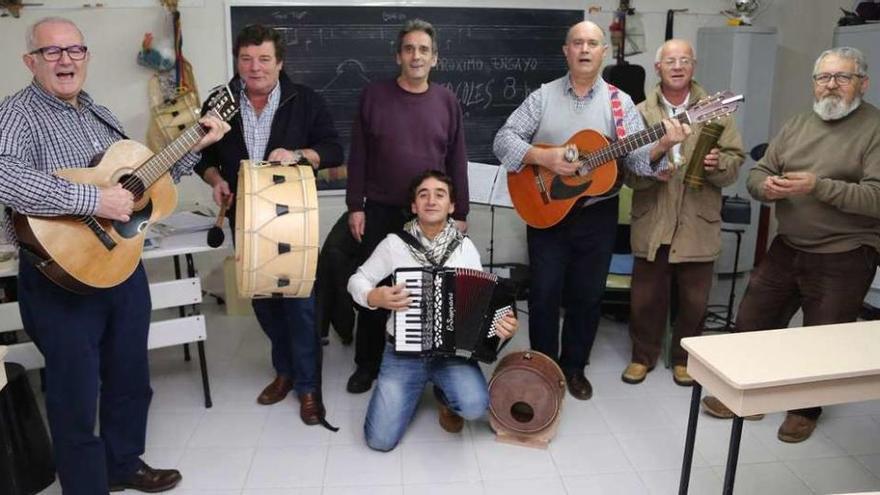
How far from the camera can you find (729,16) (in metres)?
4.65

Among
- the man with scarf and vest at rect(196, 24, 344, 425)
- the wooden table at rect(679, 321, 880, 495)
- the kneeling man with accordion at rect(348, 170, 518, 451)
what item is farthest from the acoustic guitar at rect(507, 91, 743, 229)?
the wooden table at rect(679, 321, 880, 495)

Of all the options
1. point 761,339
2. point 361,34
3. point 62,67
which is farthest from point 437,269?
point 361,34

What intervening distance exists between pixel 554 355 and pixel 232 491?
1499 mm

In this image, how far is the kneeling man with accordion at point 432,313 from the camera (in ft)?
8.34

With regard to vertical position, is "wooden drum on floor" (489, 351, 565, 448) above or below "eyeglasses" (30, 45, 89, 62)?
below

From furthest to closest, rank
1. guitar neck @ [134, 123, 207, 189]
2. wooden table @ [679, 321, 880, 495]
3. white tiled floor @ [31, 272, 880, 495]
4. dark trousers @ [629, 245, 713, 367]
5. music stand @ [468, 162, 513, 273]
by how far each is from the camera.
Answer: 1. music stand @ [468, 162, 513, 273]
2. dark trousers @ [629, 245, 713, 367]
3. white tiled floor @ [31, 272, 880, 495]
4. guitar neck @ [134, 123, 207, 189]
5. wooden table @ [679, 321, 880, 495]

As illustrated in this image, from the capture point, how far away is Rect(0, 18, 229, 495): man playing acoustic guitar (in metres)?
1.90

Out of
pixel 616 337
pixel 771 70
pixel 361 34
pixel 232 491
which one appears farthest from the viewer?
pixel 771 70

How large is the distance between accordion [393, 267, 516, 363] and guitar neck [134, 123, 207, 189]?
85cm

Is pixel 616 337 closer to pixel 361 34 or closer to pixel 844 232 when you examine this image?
pixel 844 232

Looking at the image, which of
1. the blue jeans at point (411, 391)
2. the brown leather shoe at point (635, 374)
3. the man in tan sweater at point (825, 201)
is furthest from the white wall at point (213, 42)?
the man in tan sweater at point (825, 201)

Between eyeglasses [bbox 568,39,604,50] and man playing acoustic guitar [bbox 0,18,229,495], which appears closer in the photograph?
man playing acoustic guitar [bbox 0,18,229,495]

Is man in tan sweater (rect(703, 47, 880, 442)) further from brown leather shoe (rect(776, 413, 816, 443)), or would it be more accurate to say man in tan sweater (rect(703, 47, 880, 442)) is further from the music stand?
the music stand

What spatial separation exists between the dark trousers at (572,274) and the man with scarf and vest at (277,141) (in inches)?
38.2
